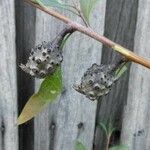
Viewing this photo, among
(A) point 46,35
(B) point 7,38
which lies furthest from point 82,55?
(B) point 7,38

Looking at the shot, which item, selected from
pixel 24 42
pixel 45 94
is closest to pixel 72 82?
pixel 24 42

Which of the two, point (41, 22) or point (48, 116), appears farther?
point (48, 116)

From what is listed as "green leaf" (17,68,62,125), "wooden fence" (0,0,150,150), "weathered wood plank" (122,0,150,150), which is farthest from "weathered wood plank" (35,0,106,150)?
"green leaf" (17,68,62,125)

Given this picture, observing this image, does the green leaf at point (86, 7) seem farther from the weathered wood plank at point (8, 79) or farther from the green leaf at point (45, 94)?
the weathered wood plank at point (8, 79)

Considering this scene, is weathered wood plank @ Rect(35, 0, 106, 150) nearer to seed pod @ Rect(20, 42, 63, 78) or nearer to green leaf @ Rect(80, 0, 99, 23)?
green leaf @ Rect(80, 0, 99, 23)

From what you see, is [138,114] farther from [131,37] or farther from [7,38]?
[7,38]

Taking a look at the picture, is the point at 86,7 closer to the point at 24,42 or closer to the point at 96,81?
the point at 96,81
